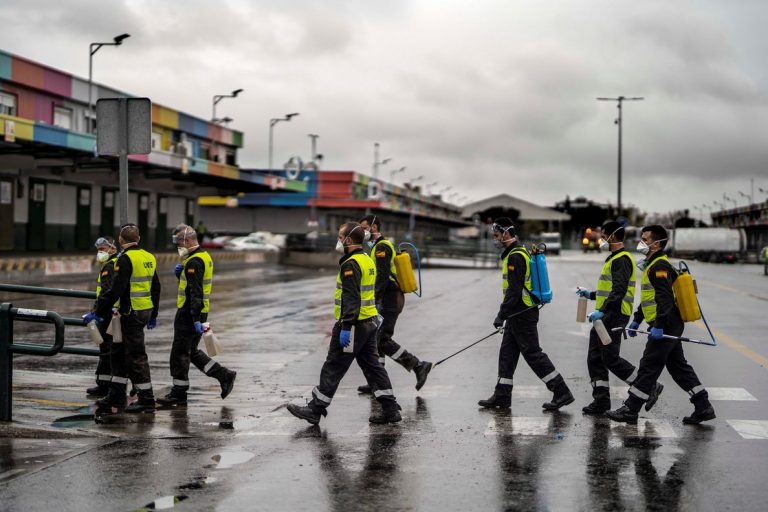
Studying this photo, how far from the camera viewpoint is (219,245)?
193 ft

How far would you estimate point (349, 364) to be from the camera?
8.82 metres

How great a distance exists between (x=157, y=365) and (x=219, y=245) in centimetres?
4670

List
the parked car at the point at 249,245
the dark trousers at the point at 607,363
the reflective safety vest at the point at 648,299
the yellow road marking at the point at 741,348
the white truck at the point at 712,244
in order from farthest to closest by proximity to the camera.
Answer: the white truck at the point at 712,244
the parked car at the point at 249,245
the yellow road marking at the point at 741,348
the dark trousers at the point at 607,363
the reflective safety vest at the point at 648,299

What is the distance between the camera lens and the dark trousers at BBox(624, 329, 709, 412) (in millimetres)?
8812

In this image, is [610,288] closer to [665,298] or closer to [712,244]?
[665,298]

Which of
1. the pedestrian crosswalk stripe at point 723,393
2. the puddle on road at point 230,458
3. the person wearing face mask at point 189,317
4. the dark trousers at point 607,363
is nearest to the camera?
the puddle on road at point 230,458

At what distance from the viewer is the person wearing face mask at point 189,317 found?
956 cm

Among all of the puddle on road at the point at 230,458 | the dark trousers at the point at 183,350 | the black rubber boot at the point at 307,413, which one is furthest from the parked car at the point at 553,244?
the puddle on road at the point at 230,458

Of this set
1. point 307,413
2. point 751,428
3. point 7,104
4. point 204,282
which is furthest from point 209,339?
point 7,104

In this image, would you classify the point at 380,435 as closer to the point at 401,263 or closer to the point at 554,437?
the point at 554,437

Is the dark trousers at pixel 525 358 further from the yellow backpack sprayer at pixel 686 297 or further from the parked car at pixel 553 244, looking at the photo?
the parked car at pixel 553 244

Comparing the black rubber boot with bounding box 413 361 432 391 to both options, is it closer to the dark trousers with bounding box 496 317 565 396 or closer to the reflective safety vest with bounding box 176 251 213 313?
the dark trousers with bounding box 496 317 565 396

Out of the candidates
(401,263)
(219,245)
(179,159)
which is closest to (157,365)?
(401,263)

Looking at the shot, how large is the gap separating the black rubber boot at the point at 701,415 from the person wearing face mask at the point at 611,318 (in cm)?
48
